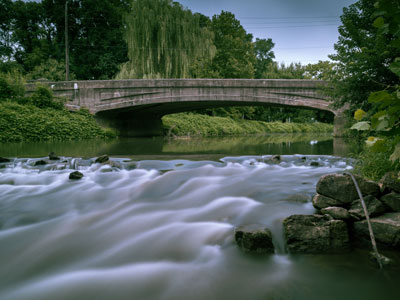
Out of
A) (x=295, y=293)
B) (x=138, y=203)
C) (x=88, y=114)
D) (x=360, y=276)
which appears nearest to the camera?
(x=295, y=293)

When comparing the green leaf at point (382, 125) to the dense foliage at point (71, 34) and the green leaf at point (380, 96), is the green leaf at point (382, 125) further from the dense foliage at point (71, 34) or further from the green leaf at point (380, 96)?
the dense foliage at point (71, 34)

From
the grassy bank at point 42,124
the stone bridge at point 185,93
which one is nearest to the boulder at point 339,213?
the grassy bank at point 42,124

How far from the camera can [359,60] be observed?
6996 mm

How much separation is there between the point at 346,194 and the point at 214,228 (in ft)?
4.58

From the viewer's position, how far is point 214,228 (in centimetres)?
313

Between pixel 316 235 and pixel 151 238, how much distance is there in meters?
1.52

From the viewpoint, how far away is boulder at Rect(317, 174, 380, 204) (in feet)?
10.1

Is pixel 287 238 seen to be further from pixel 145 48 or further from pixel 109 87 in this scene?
pixel 145 48

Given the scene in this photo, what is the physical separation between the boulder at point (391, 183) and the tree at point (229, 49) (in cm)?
2516

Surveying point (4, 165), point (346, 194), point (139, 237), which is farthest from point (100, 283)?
point (4, 165)

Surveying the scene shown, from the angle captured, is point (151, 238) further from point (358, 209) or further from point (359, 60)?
point (359, 60)

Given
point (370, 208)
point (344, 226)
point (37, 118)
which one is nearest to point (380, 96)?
point (344, 226)

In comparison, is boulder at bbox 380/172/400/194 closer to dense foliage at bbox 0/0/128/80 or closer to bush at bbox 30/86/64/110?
bush at bbox 30/86/64/110

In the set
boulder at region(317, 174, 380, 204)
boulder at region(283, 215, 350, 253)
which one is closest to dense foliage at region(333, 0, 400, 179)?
boulder at region(317, 174, 380, 204)
